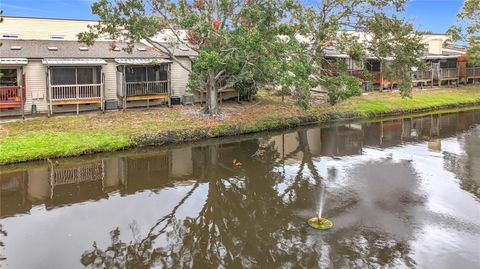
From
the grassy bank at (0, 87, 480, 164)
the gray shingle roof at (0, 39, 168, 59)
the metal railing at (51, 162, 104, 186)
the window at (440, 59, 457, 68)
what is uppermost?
the window at (440, 59, 457, 68)

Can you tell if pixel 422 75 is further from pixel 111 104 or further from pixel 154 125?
pixel 111 104

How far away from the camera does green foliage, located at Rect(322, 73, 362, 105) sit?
72.9ft

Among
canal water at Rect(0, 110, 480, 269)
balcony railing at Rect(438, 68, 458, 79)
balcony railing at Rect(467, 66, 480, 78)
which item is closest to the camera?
canal water at Rect(0, 110, 480, 269)

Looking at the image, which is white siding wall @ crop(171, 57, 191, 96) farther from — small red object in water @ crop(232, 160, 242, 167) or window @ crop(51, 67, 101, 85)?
small red object in water @ crop(232, 160, 242, 167)

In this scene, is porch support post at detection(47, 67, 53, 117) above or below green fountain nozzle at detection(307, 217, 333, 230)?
above

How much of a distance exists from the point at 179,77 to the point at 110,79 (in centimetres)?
444

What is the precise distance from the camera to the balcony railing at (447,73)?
134 feet

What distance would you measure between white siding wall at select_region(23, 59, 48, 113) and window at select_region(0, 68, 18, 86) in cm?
65

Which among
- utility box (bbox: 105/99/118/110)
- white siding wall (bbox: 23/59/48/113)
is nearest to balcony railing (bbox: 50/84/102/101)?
Answer: utility box (bbox: 105/99/118/110)

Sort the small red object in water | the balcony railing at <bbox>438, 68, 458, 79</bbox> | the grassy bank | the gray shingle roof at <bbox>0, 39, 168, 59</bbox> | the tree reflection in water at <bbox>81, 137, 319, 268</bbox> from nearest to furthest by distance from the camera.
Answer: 1. the tree reflection in water at <bbox>81, 137, 319, 268</bbox>
2. the small red object in water
3. the grassy bank
4. the gray shingle roof at <bbox>0, 39, 168, 59</bbox>
5. the balcony railing at <bbox>438, 68, 458, 79</bbox>

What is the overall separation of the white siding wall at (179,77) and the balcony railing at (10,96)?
29.1 feet

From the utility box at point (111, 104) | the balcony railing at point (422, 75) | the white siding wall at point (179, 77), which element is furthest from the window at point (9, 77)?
the balcony railing at point (422, 75)

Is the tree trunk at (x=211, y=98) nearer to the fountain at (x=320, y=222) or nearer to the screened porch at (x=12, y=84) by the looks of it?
the screened porch at (x=12, y=84)

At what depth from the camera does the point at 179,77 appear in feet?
89.1
